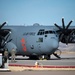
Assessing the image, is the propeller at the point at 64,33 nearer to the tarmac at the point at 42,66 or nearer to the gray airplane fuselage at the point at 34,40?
the gray airplane fuselage at the point at 34,40

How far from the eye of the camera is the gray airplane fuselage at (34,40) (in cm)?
3525

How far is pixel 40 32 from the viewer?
36469 mm

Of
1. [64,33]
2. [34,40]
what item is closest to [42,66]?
[34,40]

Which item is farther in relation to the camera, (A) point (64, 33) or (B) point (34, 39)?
(A) point (64, 33)

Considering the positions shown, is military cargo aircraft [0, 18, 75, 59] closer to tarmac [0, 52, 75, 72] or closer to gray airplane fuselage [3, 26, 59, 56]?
gray airplane fuselage [3, 26, 59, 56]

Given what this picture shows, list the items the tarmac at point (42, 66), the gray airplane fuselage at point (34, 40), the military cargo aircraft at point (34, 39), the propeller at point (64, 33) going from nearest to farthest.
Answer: the tarmac at point (42, 66) < the gray airplane fuselage at point (34, 40) < the military cargo aircraft at point (34, 39) < the propeller at point (64, 33)

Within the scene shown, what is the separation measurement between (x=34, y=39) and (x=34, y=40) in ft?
0.38

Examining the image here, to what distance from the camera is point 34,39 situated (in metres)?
36.6

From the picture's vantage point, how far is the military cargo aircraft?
35438mm

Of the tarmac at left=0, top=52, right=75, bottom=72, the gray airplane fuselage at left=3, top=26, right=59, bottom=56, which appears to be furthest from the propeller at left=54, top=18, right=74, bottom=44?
the tarmac at left=0, top=52, right=75, bottom=72

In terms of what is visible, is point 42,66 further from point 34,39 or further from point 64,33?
point 64,33

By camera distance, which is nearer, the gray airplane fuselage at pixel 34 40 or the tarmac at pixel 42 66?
the tarmac at pixel 42 66

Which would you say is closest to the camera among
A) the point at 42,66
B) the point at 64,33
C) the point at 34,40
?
the point at 42,66

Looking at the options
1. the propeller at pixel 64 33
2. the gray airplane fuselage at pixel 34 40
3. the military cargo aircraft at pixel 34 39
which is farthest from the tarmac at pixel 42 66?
the propeller at pixel 64 33
